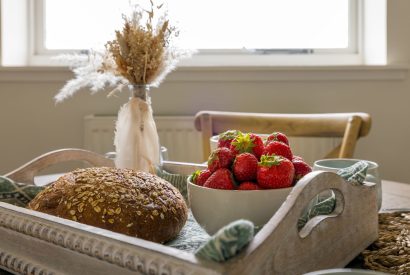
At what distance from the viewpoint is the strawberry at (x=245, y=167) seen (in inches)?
30.9

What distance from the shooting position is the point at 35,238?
2.31ft

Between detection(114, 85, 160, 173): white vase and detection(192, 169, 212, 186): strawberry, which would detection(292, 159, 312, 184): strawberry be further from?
detection(114, 85, 160, 173): white vase

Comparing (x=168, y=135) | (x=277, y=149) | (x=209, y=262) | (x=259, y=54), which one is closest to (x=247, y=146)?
(x=277, y=149)

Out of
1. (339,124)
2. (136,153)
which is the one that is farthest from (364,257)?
(339,124)

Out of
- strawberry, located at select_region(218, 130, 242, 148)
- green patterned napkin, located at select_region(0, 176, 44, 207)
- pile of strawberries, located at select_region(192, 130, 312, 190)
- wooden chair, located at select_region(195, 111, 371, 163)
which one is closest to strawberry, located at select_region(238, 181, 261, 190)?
pile of strawberries, located at select_region(192, 130, 312, 190)

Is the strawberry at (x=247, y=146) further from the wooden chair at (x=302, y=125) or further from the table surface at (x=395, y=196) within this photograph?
the wooden chair at (x=302, y=125)

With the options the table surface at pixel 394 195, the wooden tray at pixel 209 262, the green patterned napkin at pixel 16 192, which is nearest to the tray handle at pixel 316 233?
the wooden tray at pixel 209 262

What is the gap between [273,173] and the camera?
772 millimetres

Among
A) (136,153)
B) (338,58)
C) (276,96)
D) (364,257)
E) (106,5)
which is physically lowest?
(364,257)

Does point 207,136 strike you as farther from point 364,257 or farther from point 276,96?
point 364,257

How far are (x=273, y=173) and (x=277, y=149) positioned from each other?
0.07 metres

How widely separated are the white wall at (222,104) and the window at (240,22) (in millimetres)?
272

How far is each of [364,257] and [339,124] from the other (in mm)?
847

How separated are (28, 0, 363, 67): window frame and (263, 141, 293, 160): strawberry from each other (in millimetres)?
1583
